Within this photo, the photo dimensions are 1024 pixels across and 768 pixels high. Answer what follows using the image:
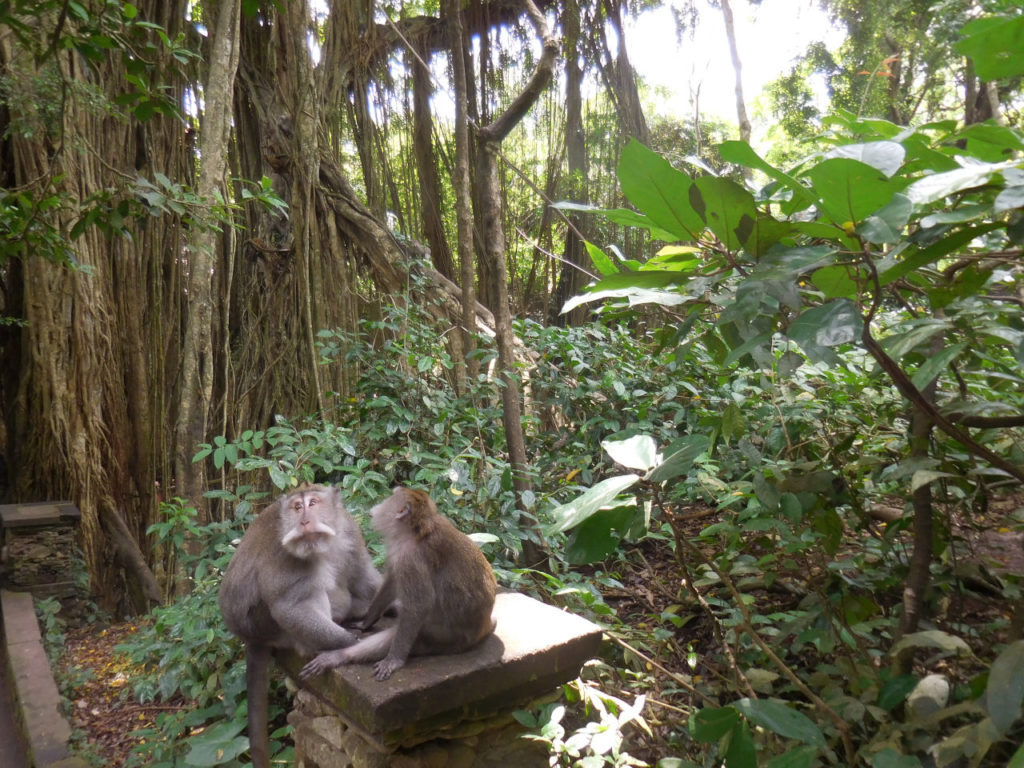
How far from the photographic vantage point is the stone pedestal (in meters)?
1.44

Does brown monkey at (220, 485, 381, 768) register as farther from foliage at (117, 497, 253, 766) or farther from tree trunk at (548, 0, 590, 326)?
tree trunk at (548, 0, 590, 326)

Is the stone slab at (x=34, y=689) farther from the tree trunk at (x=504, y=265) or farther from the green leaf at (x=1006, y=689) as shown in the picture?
the green leaf at (x=1006, y=689)

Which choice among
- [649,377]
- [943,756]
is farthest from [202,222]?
[943,756]

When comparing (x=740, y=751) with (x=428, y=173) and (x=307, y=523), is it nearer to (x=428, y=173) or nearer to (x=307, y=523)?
(x=307, y=523)

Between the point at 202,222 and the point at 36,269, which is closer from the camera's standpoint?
the point at 202,222

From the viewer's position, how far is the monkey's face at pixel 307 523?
174 cm

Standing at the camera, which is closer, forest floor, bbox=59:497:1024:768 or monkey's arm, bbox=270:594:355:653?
monkey's arm, bbox=270:594:355:653

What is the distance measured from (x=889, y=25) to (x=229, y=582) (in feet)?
21.4

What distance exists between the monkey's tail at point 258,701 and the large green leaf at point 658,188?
1493mm

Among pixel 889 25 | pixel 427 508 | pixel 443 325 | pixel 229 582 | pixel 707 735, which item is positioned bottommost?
pixel 707 735

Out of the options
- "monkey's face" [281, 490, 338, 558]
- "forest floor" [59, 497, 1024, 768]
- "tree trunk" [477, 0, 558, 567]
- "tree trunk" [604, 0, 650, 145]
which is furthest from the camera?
"tree trunk" [604, 0, 650, 145]

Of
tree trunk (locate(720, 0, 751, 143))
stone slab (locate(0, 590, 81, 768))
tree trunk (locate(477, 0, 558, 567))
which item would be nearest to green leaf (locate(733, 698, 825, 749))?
tree trunk (locate(477, 0, 558, 567))

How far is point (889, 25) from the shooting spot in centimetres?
585

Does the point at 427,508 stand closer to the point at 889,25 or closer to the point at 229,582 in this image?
the point at 229,582
